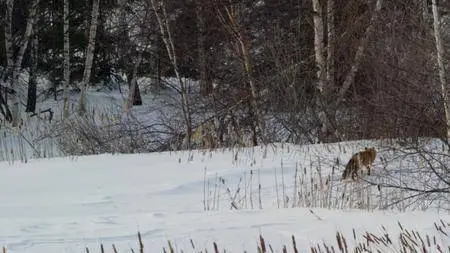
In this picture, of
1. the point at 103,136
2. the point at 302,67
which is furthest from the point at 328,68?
the point at 103,136

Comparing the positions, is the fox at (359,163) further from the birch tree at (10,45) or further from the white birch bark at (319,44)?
the birch tree at (10,45)

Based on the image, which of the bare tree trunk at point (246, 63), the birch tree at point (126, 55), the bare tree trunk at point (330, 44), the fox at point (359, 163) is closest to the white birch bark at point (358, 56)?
the bare tree trunk at point (330, 44)

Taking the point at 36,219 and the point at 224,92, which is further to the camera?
the point at 224,92

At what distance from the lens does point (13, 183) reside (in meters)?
7.94

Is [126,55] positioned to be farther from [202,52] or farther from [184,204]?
[184,204]

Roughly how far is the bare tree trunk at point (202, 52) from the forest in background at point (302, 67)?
0.11 feet

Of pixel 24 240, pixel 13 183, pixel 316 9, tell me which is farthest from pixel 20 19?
pixel 24 240

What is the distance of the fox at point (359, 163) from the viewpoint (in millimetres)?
7488

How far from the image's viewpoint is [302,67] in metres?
14.1

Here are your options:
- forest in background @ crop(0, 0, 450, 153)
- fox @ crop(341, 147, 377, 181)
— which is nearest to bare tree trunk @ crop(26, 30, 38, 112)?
forest in background @ crop(0, 0, 450, 153)

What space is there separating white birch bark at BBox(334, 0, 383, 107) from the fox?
490cm

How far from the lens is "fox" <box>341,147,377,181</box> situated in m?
7.49

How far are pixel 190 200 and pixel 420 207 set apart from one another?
2.24 meters

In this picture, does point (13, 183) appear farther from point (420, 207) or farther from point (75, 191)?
point (420, 207)
